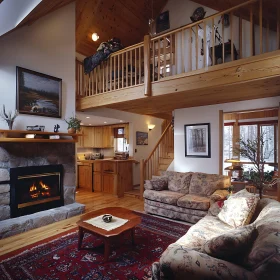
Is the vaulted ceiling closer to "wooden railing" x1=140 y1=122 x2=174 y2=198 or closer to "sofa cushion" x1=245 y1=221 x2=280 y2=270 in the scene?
"wooden railing" x1=140 y1=122 x2=174 y2=198

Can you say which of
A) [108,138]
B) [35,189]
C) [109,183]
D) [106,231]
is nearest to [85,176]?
[109,183]

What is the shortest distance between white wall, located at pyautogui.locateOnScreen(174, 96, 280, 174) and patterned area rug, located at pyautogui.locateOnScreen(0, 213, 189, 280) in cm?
211

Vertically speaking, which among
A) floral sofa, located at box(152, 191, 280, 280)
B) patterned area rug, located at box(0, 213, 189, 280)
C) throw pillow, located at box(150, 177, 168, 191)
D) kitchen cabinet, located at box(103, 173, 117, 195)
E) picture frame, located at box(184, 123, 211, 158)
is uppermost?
picture frame, located at box(184, 123, 211, 158)

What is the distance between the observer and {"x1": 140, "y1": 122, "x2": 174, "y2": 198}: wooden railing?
519 cm

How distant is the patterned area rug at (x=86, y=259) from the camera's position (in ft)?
6.77

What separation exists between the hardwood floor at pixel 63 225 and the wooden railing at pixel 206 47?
8.69ft

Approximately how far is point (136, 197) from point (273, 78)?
4054mm

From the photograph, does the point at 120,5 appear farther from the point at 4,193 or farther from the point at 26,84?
the point at 4,193

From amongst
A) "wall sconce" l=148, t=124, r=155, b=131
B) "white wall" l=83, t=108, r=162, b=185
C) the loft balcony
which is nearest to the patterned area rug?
the loft balcony

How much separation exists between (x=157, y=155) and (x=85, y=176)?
2371 mm

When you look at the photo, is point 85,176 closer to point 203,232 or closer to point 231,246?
point 203,232

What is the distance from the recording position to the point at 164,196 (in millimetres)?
3725

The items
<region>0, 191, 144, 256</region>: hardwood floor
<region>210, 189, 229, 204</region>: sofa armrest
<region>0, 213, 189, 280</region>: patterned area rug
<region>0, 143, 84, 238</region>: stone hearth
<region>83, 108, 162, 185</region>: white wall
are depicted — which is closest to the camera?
<region>0, 213, 189, 280</region>: patterned area rug

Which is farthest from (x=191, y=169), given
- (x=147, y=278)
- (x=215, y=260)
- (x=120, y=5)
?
(x=120, y=5)
